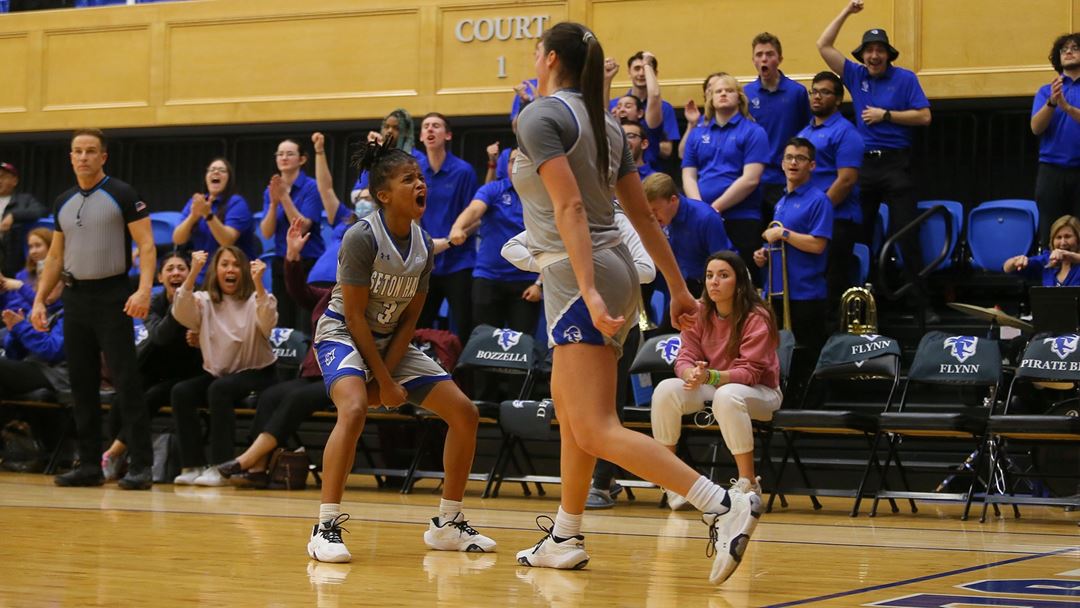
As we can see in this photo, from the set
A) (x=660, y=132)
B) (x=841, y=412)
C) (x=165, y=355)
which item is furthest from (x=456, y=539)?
(x=660, y=132)

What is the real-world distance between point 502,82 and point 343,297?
6060 mm

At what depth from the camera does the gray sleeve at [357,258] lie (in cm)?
486

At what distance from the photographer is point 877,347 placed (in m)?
7.66

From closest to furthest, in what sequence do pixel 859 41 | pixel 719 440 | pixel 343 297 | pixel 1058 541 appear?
1. pixel 343 297
2. pixel 1058 541
3. pixel 719 440
4. pixel 859 41

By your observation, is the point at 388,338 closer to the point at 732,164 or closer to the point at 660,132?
the point at 732,164

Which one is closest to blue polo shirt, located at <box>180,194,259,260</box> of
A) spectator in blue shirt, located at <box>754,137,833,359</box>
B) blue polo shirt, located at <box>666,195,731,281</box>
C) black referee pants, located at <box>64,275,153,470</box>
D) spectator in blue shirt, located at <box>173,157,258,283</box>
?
spectator in blue shirt, located at <box>173,157,258,283</box>

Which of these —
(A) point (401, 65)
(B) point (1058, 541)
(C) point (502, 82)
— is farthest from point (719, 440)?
(A) point (401, 65)

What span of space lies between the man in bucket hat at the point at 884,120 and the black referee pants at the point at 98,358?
15.5 ft

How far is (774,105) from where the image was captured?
9203mm

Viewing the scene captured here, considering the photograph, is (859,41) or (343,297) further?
(859,41)

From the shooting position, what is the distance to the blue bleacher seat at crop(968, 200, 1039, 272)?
8.81 meters

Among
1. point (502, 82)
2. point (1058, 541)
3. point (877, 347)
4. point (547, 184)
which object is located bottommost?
point (1058, 541)

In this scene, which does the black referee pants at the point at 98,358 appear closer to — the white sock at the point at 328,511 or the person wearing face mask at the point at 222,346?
the person wearing face mask at the point at 222,346

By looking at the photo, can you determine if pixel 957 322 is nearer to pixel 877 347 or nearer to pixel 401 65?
pixel 877 347
